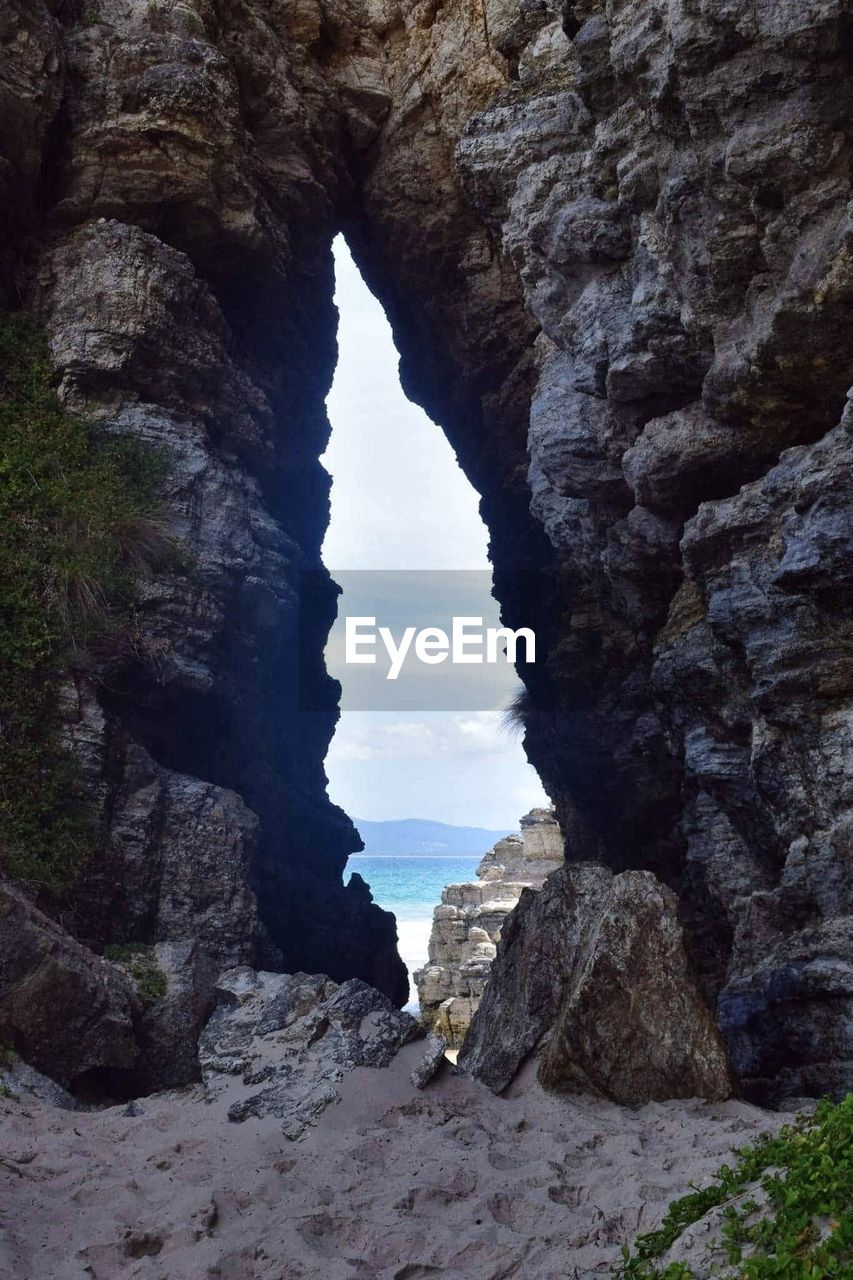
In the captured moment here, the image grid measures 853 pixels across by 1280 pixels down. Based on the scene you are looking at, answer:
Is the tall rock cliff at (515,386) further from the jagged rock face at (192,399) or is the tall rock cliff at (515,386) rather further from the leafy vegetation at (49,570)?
the leafy vegetation at (49,570)

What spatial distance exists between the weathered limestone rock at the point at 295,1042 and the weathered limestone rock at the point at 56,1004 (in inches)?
32.0

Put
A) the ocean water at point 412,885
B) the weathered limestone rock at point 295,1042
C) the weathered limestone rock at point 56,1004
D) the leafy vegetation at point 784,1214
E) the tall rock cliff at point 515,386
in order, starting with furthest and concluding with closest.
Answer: the ocean water at point 412,885 → the tall rock cliff at point 515,386 → the weathered limestone rock at point 56,1004 → the weathered limestone rock at point 295,1042 → the leafy vegetation at point 784,1214

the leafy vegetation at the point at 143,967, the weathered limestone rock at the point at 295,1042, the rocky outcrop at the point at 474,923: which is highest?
the leafy vegetation at the point at 143,967

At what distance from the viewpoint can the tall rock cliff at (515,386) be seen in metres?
8.44

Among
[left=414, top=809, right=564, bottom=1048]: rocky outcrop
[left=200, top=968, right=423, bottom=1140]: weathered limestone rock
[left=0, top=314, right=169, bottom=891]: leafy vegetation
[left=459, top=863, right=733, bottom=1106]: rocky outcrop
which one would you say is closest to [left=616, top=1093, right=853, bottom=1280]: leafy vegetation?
[left=459, top=863, right=733, bottom=1106]: rocky outcrop

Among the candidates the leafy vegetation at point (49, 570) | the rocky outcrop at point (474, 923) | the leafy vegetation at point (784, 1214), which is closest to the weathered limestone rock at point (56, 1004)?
the leafy vegetation at point (49, 570)

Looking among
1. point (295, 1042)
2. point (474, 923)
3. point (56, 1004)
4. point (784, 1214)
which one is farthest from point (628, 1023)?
point (474, 923)

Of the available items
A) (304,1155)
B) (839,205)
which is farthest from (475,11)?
(304,1155)

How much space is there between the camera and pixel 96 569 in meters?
10.7

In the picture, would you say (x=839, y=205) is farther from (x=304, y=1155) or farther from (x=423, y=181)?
(x=423, y=181)

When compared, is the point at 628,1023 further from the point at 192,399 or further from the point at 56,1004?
the point at 192,399

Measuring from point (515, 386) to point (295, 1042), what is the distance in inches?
466

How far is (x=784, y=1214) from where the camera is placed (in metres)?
3.67

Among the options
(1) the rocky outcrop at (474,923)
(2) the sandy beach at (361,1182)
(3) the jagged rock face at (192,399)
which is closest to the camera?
(2) the sandy beach at (361,1182)
